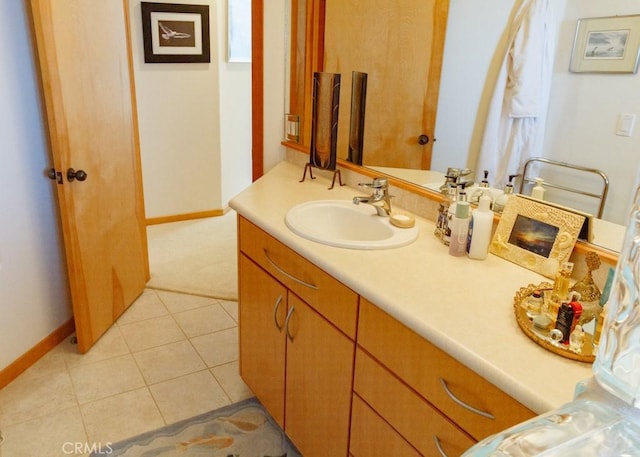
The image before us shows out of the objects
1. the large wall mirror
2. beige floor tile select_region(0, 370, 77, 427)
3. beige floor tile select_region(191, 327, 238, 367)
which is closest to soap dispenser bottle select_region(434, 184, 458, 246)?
the large wall mirror

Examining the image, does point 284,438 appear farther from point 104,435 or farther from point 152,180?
point 152,180

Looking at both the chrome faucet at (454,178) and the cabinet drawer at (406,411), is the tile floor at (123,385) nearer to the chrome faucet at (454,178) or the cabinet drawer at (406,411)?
the cabinet drawer at (406,411)

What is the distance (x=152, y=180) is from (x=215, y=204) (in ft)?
1.97

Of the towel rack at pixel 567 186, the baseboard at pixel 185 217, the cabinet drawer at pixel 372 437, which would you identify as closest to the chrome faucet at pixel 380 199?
the towel rack at pixel 567 186

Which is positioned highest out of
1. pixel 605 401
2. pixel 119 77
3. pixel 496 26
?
pixel 496 26

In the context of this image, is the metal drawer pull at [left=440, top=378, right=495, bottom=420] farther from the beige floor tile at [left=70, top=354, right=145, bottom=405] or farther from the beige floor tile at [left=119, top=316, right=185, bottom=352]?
the beige floor tile at [left=119, top=316, right=185, bottom=352]

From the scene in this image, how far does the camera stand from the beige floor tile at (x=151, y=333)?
2496mm

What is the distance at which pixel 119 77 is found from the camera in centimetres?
250

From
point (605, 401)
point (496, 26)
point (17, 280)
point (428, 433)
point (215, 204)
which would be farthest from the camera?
point (215, 204)

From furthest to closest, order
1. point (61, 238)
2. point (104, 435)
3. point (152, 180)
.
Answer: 1. point (152, 180)
2. point (61, 238)
3. point (104, 435)

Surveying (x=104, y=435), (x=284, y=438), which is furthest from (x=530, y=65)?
(x=104, y=435)

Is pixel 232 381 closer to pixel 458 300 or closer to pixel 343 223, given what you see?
pixel 343 223

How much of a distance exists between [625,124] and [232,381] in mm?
1828

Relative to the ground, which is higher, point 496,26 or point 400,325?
point 496,26
